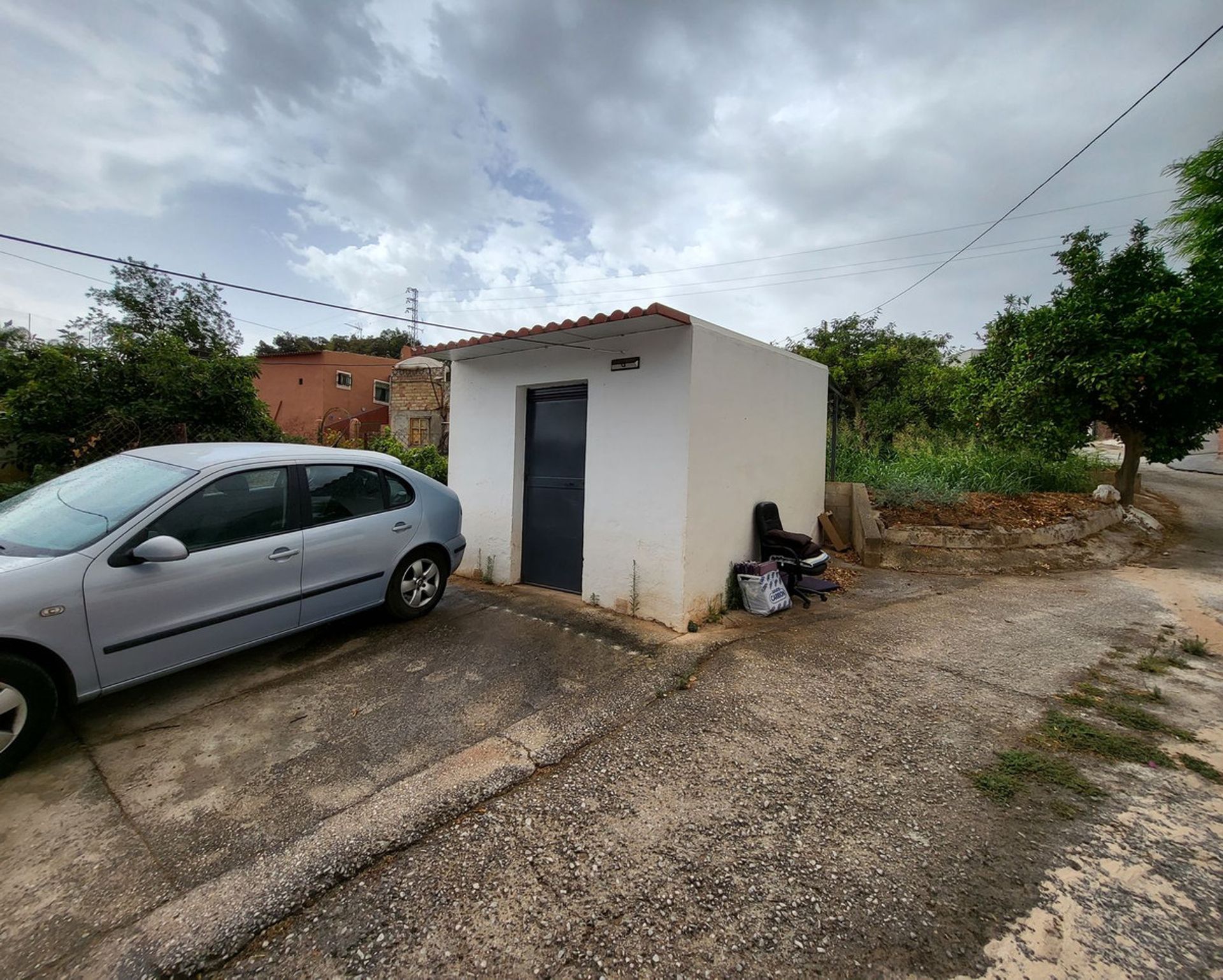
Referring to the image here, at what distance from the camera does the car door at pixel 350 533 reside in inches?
140

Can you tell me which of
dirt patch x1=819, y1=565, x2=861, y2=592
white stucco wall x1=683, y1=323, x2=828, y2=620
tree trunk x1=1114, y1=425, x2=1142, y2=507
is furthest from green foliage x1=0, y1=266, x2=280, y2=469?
tree trunk x1=1114, y1=425, x2=1142, y2=507

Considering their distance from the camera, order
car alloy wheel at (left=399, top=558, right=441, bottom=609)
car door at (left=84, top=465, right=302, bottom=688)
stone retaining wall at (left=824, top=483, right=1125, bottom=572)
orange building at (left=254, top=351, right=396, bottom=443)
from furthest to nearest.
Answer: orange building at (left=254, top=351, right=396, bottom=443), stone retaining wall at (left=824, top=483, right=1125, bottom=572), car alloy wheel at (left=399, top=558, right=441, bottom=609), car door at (left=84, top=465, right=302, bottom=688)

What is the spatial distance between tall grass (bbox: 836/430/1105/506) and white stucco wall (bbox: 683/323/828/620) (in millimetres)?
2568

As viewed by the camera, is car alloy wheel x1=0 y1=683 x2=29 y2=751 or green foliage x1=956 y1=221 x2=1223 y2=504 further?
green foliage x1=956 y1=221 x2=1223 y2=504

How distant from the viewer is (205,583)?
2932 mm

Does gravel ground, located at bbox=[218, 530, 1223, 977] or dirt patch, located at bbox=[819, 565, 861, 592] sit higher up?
dirt patch, located at bbox=[819, 565, 861, 592]

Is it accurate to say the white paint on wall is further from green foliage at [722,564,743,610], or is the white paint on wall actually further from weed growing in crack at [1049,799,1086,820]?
weed growing in crack at [1049,799,1086,820]

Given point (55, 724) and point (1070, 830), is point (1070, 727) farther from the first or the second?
point (55, 724)

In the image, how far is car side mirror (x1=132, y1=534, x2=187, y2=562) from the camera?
2.63 m

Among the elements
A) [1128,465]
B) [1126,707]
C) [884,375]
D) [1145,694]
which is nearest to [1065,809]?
[1126,707]

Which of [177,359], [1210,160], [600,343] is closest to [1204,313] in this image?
[1210,160]

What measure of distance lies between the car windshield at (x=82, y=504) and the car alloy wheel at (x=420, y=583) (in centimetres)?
175

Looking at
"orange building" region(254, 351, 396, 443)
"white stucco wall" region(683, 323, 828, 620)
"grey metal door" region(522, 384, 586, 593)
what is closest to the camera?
"white stucco wall" region(683, 323, 828, 620)

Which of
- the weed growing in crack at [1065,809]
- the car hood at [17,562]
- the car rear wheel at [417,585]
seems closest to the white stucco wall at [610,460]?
the car rear wheel at [417,585]
